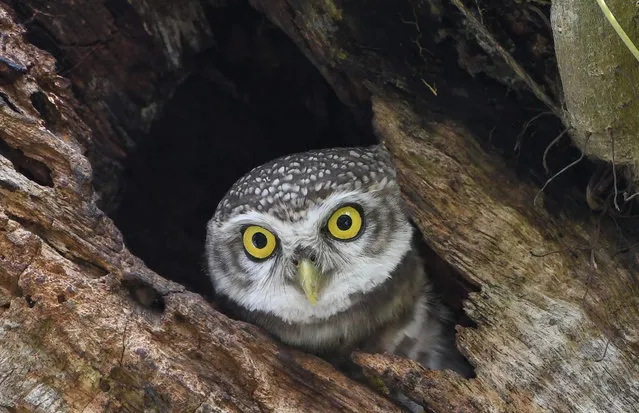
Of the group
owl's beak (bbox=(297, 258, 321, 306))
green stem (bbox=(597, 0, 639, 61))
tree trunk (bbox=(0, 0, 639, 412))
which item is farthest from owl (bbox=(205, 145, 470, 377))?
green stem (bbox=(597, 0, 639, 61))

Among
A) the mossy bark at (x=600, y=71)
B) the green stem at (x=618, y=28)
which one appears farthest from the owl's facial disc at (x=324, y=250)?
the green stem at (x=618, y=28)

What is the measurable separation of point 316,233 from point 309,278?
0.17m

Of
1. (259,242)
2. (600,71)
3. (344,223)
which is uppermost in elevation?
(600,71)

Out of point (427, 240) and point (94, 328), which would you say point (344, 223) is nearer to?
point (427, 240)

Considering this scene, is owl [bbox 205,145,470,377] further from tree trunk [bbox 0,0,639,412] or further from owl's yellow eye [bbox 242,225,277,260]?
tree trunk [bbox 0,0,639,412]

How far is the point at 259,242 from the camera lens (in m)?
2.57

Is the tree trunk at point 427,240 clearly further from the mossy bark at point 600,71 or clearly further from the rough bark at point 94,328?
the mossy bark at point 600,71

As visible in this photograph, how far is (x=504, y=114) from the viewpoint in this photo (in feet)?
8.22

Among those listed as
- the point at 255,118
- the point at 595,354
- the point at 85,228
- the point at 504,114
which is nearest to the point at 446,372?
the point at 595,354

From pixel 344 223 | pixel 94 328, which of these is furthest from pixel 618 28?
pixel 94 328

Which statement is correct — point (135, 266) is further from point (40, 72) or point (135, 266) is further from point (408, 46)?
point (408, 46)

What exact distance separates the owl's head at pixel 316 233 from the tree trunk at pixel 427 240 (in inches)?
7.2

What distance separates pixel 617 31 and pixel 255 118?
2.20m

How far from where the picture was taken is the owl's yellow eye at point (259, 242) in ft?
8.33
